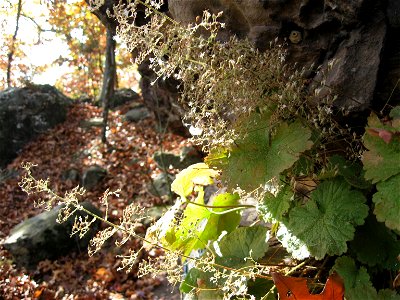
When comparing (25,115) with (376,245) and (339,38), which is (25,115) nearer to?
(339,38)

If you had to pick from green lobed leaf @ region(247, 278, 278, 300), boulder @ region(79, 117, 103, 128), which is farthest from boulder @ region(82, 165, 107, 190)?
green lobed leaf @ region(247, 278, 278, 300)

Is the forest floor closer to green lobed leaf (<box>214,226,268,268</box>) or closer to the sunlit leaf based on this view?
the sunlit leaf

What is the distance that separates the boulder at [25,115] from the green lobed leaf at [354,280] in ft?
32.3

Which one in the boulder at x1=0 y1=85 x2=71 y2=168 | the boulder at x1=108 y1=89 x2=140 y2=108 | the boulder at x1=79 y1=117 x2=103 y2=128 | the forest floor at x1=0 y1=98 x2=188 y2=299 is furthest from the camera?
the boulder at x1=108 y1=89 x2=140 y2=108

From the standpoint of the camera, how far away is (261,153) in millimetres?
1556

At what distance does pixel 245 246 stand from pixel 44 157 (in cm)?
856

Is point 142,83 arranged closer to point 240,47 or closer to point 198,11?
point 198,11

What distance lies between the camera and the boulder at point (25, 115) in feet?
33.2

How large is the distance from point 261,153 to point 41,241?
5.03 meters

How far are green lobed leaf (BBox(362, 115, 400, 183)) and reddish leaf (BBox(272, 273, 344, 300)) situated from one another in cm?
42

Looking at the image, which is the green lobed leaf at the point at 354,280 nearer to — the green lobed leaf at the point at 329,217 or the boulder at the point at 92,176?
the green lobed leaf at the point at 329,217

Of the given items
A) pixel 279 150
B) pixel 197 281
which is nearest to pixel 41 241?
pixel 197 281

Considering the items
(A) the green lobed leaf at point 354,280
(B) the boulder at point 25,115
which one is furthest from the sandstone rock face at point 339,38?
(B) the boulder at point 25,115

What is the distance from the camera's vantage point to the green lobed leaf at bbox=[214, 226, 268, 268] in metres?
1.78
